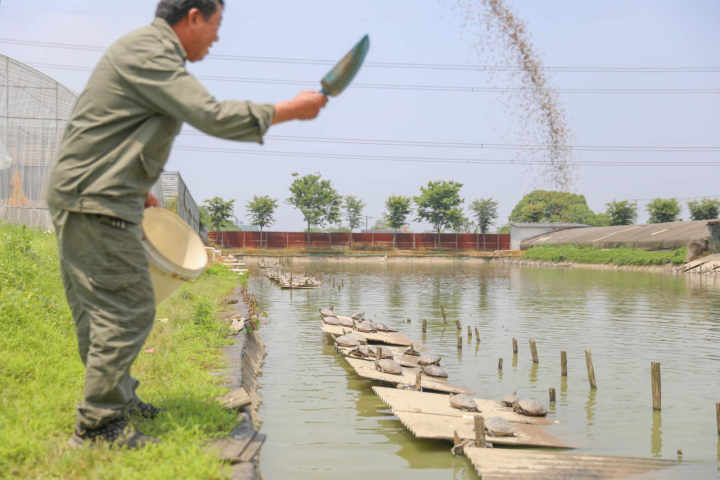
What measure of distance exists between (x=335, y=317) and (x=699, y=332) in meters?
9.29

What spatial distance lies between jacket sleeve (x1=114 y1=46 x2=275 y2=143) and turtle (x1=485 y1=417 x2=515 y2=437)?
5084 millimetres

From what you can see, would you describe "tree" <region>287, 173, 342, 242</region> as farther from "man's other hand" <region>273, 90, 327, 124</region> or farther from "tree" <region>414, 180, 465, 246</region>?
"man's other hand" <region>273, 90, 327, 124</region>

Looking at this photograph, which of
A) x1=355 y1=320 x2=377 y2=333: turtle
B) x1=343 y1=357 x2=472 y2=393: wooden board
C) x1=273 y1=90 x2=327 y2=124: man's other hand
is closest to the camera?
x1=273 y1=90 x2=327 y2=124: man's other hand

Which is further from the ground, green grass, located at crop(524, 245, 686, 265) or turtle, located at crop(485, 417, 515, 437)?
green grass, located at crop(524, 245, 686, 265)

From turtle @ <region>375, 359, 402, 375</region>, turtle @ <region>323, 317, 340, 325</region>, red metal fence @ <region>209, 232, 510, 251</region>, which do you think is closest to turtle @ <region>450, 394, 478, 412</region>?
turtle @ <region>375, 359, 402, 375</region>

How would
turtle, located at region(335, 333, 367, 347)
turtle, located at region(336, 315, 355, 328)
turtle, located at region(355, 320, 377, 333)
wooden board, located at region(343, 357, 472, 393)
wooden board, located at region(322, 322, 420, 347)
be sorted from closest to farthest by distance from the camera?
wooden board, located at region(343, 357, 472, 393) < turtle, located at region(335, 333, 367, 347) < wooden board, located at region(322, 322, 420, 347) < turtle, located at region(355, 320, 377, 333) < turtle, located at region(336, 315, 355, 328)

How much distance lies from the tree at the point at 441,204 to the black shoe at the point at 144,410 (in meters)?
60.6

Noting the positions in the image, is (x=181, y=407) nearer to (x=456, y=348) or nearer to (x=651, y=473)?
(x=651, y=473)

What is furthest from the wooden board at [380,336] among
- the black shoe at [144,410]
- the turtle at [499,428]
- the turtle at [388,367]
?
the black shoe at [144,410]

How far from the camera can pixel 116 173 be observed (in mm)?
2777

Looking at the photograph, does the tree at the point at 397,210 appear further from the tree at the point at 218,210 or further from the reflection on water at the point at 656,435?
the reflection on water at the point at 656,435

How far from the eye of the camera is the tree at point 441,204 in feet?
208

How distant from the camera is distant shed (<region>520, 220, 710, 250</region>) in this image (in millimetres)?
38000

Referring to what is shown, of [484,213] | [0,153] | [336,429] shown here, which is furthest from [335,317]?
[484,213]
